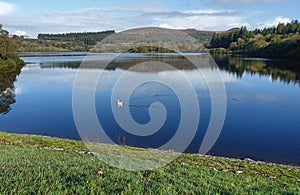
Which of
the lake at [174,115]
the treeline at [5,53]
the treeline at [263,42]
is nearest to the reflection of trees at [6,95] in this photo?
the lake at [174,115]

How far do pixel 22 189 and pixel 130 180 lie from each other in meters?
1.82

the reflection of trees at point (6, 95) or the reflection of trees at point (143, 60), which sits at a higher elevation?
the reflection of trees at point (143, 60)

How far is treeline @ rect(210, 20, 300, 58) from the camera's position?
290 feet

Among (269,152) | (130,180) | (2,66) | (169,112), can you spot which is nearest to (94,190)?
(130,180)

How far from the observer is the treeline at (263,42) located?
88.4 m

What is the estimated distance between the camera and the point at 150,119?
22.0 metres

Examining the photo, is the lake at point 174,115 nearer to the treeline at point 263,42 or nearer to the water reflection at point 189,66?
the water reflection at point 189,66

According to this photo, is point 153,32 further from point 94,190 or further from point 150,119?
point 150,119

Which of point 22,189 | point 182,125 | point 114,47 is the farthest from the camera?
point 182,125

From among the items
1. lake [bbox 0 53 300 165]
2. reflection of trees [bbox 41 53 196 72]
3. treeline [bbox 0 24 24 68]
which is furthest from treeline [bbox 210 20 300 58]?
treeline [bbox 0 24 24 68]

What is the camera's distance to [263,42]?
4269 inches

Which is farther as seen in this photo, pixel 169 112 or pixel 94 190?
pixel 169 112

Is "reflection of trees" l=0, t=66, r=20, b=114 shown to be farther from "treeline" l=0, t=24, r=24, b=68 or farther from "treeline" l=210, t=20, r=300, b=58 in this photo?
"treeline" l=210, t=20, r=300, b=58

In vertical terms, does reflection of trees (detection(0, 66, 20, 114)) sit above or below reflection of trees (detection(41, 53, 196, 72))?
below
